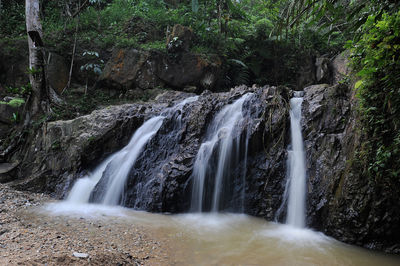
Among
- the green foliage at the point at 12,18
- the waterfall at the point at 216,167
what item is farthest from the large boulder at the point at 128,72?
the waterfall at the point at 216,167

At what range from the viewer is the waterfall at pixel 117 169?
580cm

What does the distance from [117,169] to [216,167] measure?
2468 mm

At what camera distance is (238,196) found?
5195 millimetres

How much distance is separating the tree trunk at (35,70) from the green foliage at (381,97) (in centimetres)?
849

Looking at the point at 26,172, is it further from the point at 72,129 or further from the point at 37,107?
the point at 37,107

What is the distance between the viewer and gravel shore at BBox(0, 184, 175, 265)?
2424 millimetres

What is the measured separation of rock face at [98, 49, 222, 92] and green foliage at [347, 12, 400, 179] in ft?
23.9

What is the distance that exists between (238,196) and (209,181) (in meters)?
0.65

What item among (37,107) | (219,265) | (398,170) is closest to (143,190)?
(219,265)

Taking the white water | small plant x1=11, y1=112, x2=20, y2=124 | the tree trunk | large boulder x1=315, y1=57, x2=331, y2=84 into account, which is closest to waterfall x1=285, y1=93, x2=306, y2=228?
the white water

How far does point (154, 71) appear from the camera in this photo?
10.8 metres

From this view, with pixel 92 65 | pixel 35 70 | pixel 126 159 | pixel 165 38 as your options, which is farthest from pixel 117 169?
pixel 165 38

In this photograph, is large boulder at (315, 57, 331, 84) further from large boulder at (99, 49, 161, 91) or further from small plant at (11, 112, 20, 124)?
small plant at (11, 112, 20, 124)

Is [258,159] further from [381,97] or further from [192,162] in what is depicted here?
[381,97]
